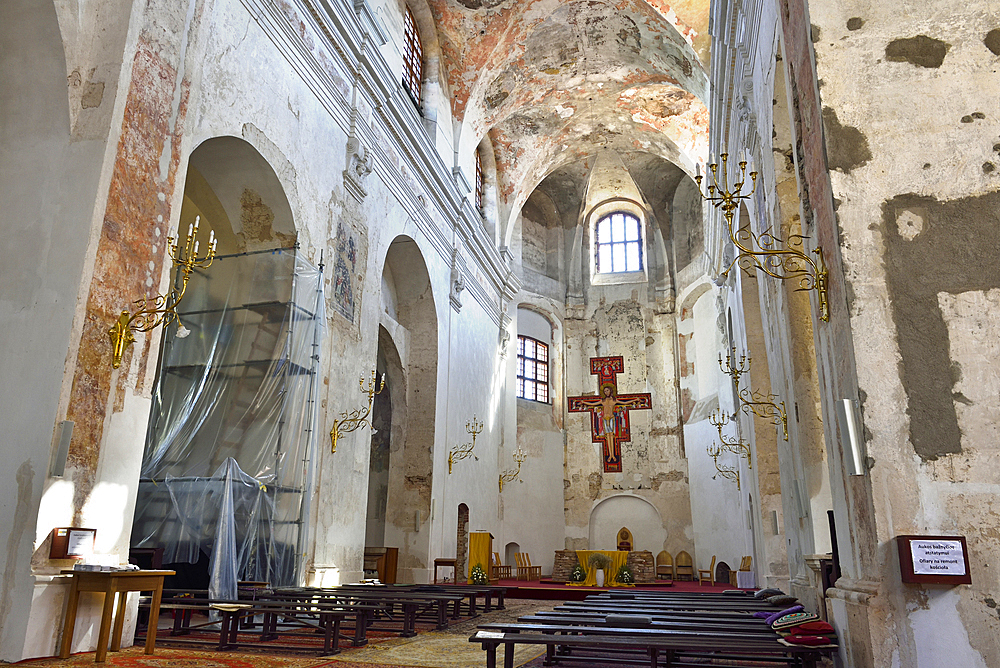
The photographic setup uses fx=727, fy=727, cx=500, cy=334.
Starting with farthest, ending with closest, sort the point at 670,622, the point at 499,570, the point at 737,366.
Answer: the point at 499,570 < the point at 737,366 < the point at 670,622

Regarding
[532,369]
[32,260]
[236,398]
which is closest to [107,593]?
[32,260]

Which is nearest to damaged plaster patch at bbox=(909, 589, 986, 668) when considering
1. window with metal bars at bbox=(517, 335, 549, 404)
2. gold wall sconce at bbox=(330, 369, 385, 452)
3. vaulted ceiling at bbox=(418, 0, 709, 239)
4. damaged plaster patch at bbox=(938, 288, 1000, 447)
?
→ damaged plaster patch at bbox=(938, 288, 1000, 447)

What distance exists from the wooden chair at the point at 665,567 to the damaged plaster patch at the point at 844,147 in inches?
625

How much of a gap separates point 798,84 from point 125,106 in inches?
203

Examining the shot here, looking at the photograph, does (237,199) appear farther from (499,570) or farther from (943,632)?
(499,570)

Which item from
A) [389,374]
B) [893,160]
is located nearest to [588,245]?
[389,374]

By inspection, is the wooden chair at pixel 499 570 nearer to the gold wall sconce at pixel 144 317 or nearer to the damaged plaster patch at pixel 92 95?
the gold wall sconce at pixel 144 317

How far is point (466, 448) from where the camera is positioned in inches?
616

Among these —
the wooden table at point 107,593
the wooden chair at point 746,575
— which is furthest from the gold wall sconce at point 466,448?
the wooden table at point 107,593

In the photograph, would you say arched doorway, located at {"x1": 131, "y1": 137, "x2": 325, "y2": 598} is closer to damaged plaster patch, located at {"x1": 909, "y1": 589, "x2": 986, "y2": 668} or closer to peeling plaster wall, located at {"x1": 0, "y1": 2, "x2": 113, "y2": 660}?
peeling plaster wall, located at {"x1": 0, "y1": 2, "x2": 113, "y2": 660}

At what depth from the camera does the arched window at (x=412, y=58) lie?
13.9 metres

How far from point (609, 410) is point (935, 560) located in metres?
17.0

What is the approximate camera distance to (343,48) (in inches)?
409

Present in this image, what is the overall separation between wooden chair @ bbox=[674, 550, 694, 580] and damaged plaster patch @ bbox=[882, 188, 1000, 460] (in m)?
16.4
